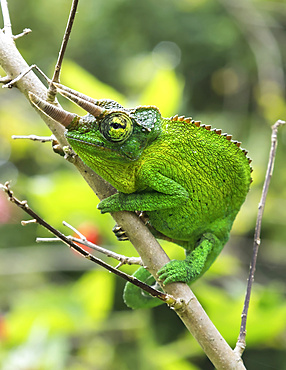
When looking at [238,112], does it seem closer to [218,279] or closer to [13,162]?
[218,279]

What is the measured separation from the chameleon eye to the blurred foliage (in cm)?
105

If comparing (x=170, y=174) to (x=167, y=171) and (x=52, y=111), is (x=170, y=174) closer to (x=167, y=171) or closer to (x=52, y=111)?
(x=167, y=171)

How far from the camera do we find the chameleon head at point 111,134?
3.81ft

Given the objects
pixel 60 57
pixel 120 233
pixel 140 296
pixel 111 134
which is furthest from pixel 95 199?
pixel 60 57

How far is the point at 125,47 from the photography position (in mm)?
4449

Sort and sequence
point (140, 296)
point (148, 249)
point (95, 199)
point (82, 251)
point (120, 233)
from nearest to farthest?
point (82, 251)
point (148, 249)
point (120, 233)
point (140, 296)
point (95, 199)

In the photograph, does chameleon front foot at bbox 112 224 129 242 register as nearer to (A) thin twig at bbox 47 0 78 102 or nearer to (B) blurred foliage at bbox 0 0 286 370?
(A) thin twig at bbox 47 0 78 102

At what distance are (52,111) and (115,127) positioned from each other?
0.21 m

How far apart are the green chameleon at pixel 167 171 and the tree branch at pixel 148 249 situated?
0.03m

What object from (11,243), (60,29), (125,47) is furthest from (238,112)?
(11,243)

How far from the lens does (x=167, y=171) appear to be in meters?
1.34

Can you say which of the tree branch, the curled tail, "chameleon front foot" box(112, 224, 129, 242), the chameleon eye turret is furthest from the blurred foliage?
the chameleon eye turret

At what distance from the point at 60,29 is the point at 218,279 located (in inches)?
111

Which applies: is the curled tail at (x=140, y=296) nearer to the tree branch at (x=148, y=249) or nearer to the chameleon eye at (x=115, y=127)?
the tree branch at (x=148, y=249)
